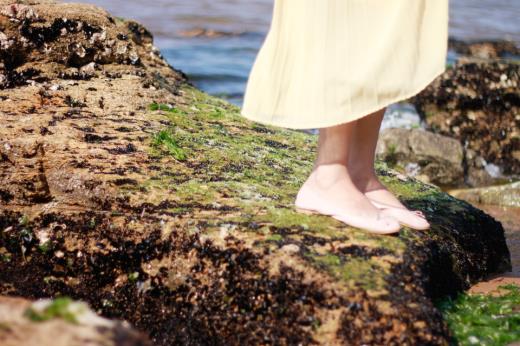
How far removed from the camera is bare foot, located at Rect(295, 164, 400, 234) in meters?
3.49

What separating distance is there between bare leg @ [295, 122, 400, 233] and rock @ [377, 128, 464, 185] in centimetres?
532

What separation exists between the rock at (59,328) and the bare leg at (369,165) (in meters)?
1.91

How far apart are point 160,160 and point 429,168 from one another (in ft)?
17.2

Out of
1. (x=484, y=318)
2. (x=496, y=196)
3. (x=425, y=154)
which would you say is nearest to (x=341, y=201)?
(x=484, y=318)

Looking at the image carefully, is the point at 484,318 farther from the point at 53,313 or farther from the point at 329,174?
the point at 53,313

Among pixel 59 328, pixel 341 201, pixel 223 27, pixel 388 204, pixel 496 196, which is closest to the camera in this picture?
pixel 59 328

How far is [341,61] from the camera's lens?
134 inches

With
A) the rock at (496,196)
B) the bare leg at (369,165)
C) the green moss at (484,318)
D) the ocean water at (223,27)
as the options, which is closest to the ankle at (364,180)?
the bare leg at (369,165)

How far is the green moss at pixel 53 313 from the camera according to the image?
1.98 m

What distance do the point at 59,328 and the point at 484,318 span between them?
226cm

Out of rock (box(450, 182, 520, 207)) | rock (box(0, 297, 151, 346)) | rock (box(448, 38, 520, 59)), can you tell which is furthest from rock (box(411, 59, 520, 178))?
rock (box(0, 297, 151, 346))

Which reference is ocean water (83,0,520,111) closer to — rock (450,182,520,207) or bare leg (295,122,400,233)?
rock (450,182,520,207)

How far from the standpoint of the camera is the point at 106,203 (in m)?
3.71

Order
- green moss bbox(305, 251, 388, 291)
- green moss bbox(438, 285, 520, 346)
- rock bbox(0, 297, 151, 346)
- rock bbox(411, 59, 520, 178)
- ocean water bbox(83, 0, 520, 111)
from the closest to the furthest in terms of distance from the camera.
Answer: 1. rock bbox(0, 297, 151, 346)
2. green moss bbox(305, 251, 388, 291)
3. green moss bbox(438, 285, 520, 346)
4. rock bbox(411, 59, 520, 178)
5. ocean water bbox(83, 0, 520, 111)
